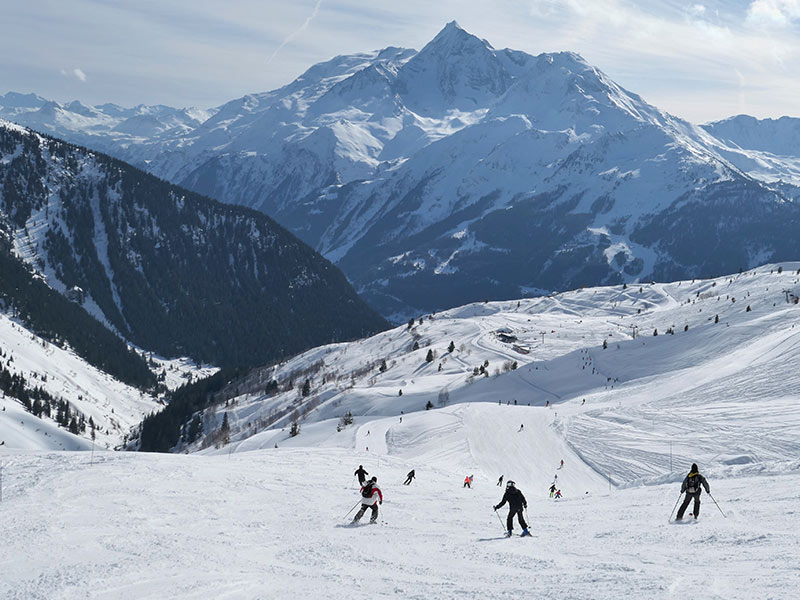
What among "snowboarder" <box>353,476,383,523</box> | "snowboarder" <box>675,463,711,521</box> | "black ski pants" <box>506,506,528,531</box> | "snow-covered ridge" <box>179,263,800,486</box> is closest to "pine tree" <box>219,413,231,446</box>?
"snow-covered ridge" <box>179,263,800,486</box>

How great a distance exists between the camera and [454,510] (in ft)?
107

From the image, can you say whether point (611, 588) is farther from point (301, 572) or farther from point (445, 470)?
point (445, 470)

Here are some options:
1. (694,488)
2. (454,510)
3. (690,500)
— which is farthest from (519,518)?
(694,488)

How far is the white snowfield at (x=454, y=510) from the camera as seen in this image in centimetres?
1959

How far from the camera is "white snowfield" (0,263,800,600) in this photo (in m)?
19.6

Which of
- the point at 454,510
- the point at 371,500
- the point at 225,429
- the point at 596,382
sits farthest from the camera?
the point at 225,429

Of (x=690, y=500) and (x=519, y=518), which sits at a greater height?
(x=690, y=500)

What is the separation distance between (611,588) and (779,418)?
4650 cm

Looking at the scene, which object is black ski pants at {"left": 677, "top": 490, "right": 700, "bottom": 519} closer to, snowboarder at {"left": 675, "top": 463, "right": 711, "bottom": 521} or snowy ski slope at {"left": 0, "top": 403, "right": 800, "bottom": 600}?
snowboarder at {"left": 675, "top": 463, "right": 711, "bottom": 521}

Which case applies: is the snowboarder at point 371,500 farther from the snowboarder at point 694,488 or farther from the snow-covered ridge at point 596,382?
the snow-covered ridge at point 596,382

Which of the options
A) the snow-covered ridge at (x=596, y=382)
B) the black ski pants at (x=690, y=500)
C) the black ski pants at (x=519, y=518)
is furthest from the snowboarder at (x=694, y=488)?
the snow-covered ridge at (x=596, y=382)

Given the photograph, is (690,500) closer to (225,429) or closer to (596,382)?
(596,382)

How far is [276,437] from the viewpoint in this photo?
85375 millimetres

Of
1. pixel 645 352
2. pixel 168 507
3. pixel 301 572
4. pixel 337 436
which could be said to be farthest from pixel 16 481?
pixel 645 352
